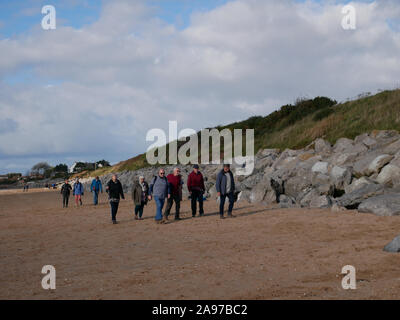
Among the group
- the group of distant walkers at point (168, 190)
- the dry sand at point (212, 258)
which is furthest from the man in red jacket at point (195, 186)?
the dry sand at point (212, 258)

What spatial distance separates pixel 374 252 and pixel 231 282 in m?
3.40

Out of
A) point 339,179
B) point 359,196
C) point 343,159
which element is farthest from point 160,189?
point 343,159

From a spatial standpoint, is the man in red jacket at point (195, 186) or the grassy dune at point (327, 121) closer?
the man in red jacket at point (195, 186)

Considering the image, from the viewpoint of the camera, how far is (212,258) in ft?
30.4

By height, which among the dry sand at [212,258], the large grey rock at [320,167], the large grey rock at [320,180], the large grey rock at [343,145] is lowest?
the dry sand at [212,258]

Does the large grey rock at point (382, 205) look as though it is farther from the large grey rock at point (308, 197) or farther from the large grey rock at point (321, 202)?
the large grey rock at point (308, 197)

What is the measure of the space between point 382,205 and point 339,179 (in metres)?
4.86

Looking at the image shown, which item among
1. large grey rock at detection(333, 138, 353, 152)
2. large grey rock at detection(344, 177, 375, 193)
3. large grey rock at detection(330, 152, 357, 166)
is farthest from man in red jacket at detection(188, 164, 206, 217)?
large grey rock at detection(333, 138, 353, 152)

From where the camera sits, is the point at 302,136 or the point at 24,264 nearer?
the point at 24,264

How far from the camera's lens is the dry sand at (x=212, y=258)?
22.2 feet

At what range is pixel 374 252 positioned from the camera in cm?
884

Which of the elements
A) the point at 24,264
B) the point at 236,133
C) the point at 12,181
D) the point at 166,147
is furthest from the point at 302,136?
the point at 12,181

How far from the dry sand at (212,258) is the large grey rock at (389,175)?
3.08 meters

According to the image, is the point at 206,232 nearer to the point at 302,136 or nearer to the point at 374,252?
the point at 374,252
